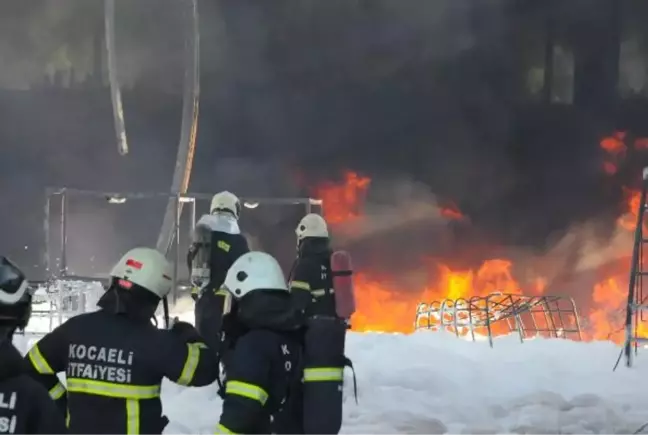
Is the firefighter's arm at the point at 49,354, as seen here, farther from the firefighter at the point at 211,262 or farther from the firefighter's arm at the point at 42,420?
the firefighter at the point at 211,262

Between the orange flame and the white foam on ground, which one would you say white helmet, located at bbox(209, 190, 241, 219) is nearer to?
the white foam on ground

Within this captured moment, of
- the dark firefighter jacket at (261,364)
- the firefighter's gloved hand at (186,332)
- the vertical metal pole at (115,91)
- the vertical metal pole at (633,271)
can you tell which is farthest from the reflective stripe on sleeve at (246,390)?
the vertical metal pole at (115,91)

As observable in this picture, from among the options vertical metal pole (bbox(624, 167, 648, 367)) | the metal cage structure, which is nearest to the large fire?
the metal cage structure

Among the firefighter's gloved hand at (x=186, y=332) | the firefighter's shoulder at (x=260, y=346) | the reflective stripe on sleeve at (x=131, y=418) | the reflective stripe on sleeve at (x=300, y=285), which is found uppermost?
the reflective stripe on sleeve at (x=300, y=285)

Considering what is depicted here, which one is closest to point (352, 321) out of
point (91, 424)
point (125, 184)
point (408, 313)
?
point (408, 313)

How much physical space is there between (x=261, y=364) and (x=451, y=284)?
899 cm

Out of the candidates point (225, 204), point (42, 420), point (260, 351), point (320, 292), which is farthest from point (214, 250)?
point (42, 420)

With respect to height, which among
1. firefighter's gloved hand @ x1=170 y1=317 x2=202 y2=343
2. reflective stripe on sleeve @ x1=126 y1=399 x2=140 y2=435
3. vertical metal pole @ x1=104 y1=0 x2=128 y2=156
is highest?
vertical metal pole @ x1=104 y1=0 x2=128 y2=156

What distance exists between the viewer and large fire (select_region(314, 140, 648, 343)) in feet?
36.5

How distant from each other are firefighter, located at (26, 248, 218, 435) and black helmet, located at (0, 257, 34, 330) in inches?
27.9

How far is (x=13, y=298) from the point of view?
73.3 inches

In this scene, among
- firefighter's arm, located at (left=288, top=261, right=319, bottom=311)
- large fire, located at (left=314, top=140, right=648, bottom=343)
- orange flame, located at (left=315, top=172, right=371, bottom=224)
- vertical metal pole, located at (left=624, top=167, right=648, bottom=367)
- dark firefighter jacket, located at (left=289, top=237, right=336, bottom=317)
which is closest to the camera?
firefighter's arm, located at (left=288, top=261, right=319, bottom=311)

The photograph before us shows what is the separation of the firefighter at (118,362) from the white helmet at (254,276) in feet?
0.86

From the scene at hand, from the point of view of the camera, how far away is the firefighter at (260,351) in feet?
8.34
